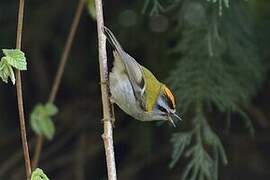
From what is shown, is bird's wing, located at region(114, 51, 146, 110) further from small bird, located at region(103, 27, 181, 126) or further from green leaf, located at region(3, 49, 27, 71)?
green leaf, located at region(3, 49, 27, 71)

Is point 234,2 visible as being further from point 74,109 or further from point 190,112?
point 74,109

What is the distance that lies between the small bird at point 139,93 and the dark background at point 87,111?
27.0 inches

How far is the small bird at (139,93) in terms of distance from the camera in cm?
314

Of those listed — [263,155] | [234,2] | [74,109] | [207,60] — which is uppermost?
[234,2]

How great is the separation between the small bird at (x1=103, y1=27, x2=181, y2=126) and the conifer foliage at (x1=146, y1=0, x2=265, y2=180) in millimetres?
200

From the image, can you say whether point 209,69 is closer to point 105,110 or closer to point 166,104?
point 166,104

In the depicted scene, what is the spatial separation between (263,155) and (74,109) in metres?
1.16

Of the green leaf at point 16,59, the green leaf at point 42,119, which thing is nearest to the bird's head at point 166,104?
the green leaf at point 42,119

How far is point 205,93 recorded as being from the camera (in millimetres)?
3441

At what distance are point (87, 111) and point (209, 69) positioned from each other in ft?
3.57

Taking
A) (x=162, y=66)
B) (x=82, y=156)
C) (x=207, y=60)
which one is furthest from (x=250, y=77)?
(x=82, y=156)

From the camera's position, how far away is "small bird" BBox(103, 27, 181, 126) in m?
3.14

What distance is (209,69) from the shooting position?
137 inches

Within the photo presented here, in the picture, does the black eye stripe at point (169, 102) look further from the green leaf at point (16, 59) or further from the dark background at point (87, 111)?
the green leaf at point (16, 59)
